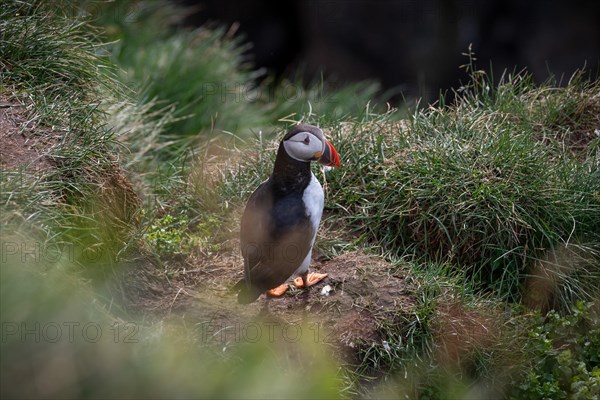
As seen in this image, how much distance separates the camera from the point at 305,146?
170 inches

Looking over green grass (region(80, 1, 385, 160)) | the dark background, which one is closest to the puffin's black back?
green grass (region(80, 1, 385, 160))

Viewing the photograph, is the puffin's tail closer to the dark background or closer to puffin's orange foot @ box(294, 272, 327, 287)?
puffin's orange foot @ box(294, 272, 327, 287)

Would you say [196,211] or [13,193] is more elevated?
[13,193]

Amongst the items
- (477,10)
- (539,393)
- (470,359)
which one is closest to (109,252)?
(470,359)

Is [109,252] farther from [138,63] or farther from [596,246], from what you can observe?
[138,63]

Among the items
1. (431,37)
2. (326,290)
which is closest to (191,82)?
(326,290)

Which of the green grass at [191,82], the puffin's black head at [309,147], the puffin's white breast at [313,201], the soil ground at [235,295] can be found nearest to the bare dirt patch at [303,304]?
the soil ground at [235,295]

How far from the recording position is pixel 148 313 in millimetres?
4504

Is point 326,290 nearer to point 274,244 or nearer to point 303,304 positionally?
point 303,304

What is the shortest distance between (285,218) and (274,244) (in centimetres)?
15

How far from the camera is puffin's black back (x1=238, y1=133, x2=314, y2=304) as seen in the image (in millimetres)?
4215

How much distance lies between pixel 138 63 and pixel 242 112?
111 centimetres

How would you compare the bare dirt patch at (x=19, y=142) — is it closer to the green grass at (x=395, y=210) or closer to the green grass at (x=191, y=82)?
the green grass at (x=395, y=210)

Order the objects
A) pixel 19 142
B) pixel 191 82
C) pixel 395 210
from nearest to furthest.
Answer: pixel 19 142 < pixel 395 210 < pixel 191 82
